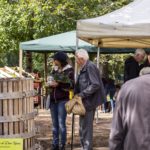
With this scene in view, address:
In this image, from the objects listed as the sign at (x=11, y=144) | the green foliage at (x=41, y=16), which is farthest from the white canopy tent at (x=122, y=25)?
the green foliage at (x=41, y=16)

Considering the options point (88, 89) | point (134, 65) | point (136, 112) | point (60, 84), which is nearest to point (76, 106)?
point (88, 89)

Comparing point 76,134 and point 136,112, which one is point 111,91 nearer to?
point 76,134

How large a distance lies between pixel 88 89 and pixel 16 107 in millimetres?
1141

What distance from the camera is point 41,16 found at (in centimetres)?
2006

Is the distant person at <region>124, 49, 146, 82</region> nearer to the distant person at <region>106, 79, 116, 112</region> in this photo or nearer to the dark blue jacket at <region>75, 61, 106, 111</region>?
the dark blue jacket at <region>75, 61, 106, 111</region>

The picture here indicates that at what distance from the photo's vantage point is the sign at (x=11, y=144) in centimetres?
606

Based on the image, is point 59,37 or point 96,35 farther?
point 59,37

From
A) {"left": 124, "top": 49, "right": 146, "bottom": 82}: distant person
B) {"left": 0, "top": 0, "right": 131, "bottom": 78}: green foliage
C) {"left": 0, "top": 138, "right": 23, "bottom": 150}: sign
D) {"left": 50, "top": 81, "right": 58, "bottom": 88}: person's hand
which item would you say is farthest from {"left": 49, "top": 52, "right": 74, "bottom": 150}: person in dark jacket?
{"left": 0, "top": 0, "right": 131, "bottom": 78}: green foliage

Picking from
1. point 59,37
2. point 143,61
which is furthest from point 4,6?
point 143,61

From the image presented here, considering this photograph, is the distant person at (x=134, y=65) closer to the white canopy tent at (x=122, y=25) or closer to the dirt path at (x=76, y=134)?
the dirt path at (x=76, y=134)

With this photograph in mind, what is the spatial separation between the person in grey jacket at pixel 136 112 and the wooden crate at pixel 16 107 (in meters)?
3.43

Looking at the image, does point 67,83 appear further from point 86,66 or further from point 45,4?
point 45,4

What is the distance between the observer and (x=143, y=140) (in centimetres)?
343

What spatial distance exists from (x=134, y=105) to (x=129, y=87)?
0.42 feet
